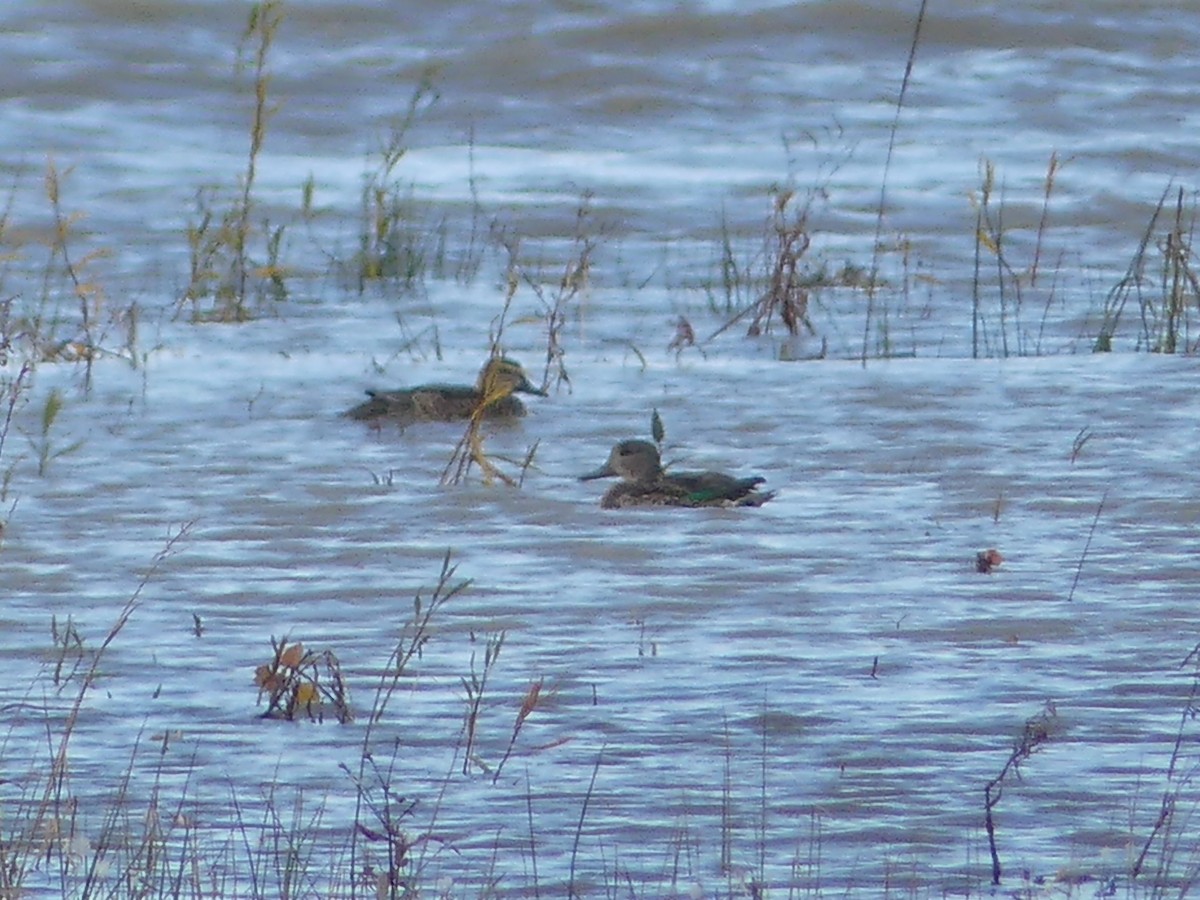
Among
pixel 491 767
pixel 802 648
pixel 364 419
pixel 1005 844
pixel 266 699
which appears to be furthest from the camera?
pixel 364 419

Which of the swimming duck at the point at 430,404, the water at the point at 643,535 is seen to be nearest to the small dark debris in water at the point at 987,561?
the water at the point at 643,535

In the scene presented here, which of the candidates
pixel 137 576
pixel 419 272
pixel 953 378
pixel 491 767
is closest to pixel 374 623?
pixel 137 576

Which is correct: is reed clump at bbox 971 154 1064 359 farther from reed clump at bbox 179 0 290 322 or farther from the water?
reed clump at bbox 179 0 290 322

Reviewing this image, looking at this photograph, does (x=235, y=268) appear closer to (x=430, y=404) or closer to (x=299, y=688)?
(x=430, y=404)

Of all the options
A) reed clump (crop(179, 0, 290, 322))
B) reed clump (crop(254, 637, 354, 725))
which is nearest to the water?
reed clump (crop(254, 637, 354, 725))

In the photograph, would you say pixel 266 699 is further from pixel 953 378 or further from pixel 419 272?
pixel 419 272

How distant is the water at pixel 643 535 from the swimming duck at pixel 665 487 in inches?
2.2

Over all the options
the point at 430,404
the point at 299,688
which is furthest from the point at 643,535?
the point at 299,688

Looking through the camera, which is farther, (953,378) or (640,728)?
(953,378)

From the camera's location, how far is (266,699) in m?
4.46

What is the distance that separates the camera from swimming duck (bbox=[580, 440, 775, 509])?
6180 mm

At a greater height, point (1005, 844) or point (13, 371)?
point (1005, 844)

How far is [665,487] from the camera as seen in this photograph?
621cm

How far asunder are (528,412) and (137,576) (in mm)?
2292
